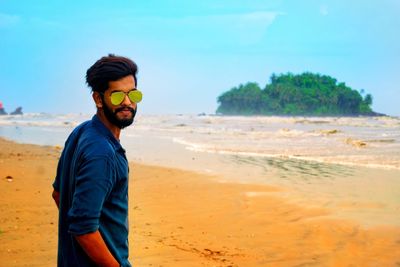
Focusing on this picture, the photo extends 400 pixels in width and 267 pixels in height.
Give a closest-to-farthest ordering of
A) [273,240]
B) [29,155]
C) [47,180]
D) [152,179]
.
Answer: [273,240] → [47,180] → [152,179] → [29,155]

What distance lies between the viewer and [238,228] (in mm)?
6332

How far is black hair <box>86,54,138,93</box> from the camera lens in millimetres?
2164

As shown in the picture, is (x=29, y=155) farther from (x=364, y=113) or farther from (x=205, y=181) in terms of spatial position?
(x=364, y=113)

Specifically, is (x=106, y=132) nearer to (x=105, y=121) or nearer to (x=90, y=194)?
(x=105, y=121)

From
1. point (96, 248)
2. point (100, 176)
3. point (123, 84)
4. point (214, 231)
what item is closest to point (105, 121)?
point (123, 84)

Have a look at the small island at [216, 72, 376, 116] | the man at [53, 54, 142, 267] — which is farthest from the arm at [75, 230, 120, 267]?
the small island at [216, 72, 376, 116]

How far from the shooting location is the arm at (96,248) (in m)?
1.95

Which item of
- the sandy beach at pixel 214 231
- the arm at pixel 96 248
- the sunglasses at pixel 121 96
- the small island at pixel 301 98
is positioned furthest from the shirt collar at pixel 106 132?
the small island at pixel 301 98

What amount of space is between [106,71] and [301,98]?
12143 cm

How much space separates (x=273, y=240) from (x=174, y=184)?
425 centimetres

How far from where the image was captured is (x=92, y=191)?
190 cm

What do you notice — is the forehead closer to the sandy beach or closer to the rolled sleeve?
the rolled sleeve

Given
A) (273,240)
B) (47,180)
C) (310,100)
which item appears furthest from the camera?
(310,100)

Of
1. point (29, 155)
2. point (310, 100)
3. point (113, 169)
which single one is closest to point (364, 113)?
point (310, 100)
